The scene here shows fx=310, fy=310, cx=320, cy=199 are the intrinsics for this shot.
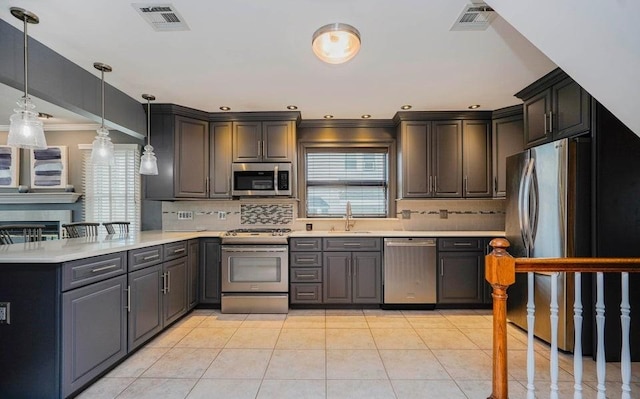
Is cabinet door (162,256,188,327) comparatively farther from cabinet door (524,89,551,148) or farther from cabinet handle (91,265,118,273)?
cabinet door (524,89,551,148)

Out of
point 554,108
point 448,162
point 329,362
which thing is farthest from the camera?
point 448,162

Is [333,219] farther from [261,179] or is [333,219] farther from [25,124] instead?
[25,124]

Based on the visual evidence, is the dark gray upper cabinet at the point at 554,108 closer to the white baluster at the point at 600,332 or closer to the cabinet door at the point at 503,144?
the cabinet door at the point at 503,144

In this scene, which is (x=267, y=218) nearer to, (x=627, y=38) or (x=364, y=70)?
(x=364, y=70)

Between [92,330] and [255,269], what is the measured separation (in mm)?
1721

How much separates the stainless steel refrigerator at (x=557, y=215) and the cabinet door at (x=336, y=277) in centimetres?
175

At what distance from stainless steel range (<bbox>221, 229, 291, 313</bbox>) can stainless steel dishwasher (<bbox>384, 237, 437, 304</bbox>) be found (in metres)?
1.20

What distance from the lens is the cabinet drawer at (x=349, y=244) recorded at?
12.0 feet

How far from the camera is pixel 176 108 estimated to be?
3.72m

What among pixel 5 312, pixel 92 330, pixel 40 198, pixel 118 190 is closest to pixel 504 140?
pixel 92 330

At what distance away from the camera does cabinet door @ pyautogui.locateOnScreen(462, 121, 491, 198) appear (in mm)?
3885

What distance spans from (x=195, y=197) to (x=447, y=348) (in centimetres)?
321

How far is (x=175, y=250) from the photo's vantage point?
3146mm

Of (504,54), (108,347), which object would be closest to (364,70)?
(504,54)
